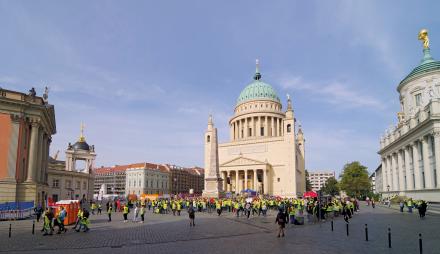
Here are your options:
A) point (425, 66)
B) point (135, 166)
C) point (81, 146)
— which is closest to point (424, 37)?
Answer: point (425, 66)

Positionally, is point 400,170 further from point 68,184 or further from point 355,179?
point 68,184

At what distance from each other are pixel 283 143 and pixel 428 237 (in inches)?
2795

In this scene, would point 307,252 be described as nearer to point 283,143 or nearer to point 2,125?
point 2,125

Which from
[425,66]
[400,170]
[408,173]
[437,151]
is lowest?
[408,173]

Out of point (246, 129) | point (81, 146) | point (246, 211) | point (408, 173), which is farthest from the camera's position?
point (246, 129)

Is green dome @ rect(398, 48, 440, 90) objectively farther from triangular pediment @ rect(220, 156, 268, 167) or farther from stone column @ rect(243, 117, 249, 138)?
stone column @ rect(243, 117, 249, 138)

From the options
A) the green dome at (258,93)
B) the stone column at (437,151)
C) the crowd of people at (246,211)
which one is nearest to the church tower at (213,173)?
the crowd of people at (246,211)

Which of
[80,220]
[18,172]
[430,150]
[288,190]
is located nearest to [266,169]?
[288,190]

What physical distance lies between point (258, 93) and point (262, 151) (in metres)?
23.7

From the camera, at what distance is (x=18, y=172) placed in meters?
30.1

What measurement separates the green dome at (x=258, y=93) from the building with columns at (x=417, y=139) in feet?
127

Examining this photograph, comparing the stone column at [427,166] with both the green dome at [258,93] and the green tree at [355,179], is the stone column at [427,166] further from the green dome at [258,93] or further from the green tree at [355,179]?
the green dome at [258,93]

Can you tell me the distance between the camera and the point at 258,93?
347ft

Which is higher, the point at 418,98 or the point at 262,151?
the point at 418,98
